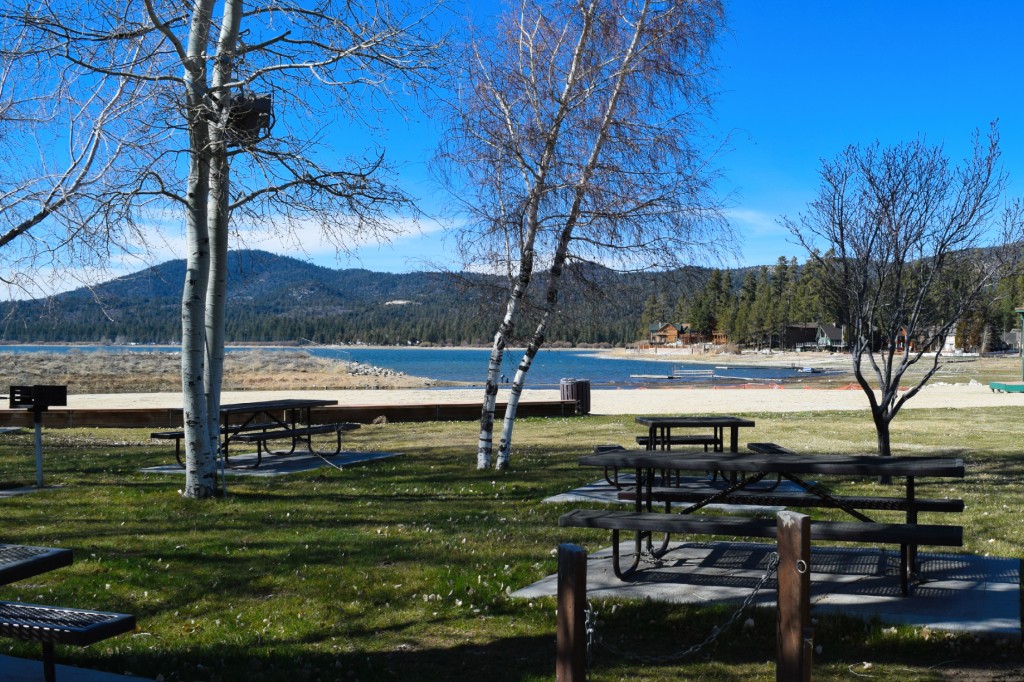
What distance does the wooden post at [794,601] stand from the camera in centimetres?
343

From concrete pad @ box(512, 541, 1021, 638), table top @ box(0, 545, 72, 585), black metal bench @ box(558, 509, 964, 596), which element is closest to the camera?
table top @ box(0, 545, 72, 585)

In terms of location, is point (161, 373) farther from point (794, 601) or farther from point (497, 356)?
point (794, 601)

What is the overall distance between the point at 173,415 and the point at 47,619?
16.5 meters

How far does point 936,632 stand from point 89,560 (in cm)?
551

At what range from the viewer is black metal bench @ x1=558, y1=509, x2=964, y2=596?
5.04 meters

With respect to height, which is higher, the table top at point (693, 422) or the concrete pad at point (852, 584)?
the table top at point (693, 422)

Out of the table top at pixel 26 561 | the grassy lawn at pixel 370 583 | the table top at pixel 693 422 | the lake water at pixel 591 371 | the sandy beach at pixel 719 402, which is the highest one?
the table top at pixel 693 422

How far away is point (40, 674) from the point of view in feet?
14.4

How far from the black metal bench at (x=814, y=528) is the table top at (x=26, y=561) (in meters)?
2.86

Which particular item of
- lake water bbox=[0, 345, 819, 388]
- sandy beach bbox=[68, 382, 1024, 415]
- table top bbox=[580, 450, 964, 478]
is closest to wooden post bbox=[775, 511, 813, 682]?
table top bbox=[580, 450, 964, 478]

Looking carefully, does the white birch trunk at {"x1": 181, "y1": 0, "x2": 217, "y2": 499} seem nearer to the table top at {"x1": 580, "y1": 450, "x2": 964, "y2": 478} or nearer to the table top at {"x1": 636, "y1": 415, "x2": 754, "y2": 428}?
the table top at {"x1": 580, "y1": 450, "x2": 964, "y2": 478}

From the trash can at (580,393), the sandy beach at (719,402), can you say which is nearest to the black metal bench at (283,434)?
the trash can at (580,393)

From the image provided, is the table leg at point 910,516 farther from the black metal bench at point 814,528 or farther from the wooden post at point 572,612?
the wooden post at point 572,612

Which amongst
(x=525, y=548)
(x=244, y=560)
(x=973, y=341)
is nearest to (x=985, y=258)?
(x=525, y=548)
